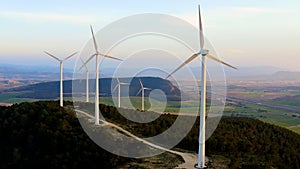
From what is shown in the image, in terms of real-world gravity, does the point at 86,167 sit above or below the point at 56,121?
below

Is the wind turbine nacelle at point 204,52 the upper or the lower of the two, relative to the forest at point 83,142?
upper

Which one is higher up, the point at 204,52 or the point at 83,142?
the point at 204,52

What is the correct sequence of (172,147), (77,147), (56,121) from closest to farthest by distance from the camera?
(77,147) < (172,147) < (56,121)

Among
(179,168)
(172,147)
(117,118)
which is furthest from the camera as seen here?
(117,118)

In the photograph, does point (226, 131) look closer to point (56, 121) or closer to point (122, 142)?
point (122, 142)

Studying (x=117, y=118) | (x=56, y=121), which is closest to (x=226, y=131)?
(x=117, y=118)

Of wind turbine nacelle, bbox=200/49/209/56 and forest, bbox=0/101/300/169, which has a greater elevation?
wind turbine nacelle, bbox=200/49/209/56

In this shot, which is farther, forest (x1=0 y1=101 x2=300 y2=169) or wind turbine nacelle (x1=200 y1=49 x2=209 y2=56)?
forest (x1=0 y1=101 x2=300 y2=169)

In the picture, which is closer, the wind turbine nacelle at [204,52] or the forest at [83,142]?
the wind turbine nacelle at [204,52]
